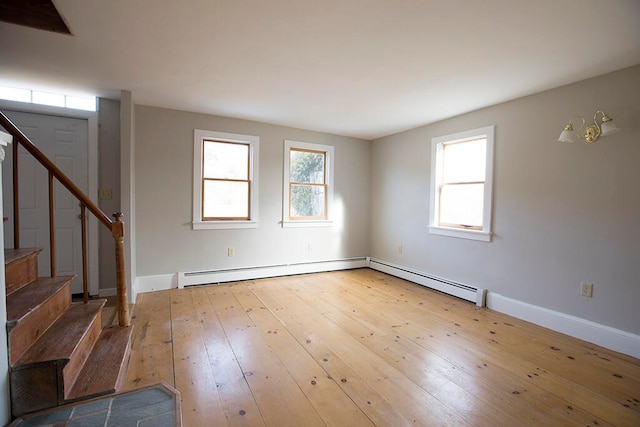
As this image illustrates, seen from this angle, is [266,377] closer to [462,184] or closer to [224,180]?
[224,180]

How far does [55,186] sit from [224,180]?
1901 mm

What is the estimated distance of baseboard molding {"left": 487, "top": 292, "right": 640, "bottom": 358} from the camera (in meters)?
2.50

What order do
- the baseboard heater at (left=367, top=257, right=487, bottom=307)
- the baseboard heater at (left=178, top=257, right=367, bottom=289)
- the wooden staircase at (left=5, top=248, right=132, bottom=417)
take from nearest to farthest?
the wooden staircase at (left=5, top=248, right=132, bottom=417), the baseboard heater at (left=367, top=257, right=487, bottom=307), the baseboard heater at (left=178, top=257, right=367, bottom=289)

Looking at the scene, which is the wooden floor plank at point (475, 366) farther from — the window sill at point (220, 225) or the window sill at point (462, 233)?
the window sill at point (220, 225)

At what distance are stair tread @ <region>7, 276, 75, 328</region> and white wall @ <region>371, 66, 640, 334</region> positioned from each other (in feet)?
13.5

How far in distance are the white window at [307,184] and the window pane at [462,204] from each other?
1.87 meters

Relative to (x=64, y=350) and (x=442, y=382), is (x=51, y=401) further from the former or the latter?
(x=442, y=382)

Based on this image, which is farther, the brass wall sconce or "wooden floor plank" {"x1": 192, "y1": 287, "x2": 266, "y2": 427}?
the brass wall sconce

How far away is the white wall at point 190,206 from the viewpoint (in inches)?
152

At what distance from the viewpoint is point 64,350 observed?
1.65m

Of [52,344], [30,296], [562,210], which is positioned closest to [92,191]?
[30,296]

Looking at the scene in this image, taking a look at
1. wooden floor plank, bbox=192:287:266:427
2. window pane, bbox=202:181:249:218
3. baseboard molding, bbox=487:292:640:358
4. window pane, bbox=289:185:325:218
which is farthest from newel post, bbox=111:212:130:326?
baseboard molding, bbox=487:292:640:358

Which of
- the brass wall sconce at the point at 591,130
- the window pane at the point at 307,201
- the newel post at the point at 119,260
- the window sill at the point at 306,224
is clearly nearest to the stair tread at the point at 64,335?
the newel post at the point at 119,260

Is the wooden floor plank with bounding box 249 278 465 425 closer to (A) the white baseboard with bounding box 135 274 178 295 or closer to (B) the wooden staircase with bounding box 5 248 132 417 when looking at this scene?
(B) the wooden staircase with bounding box 5 248 132 417
